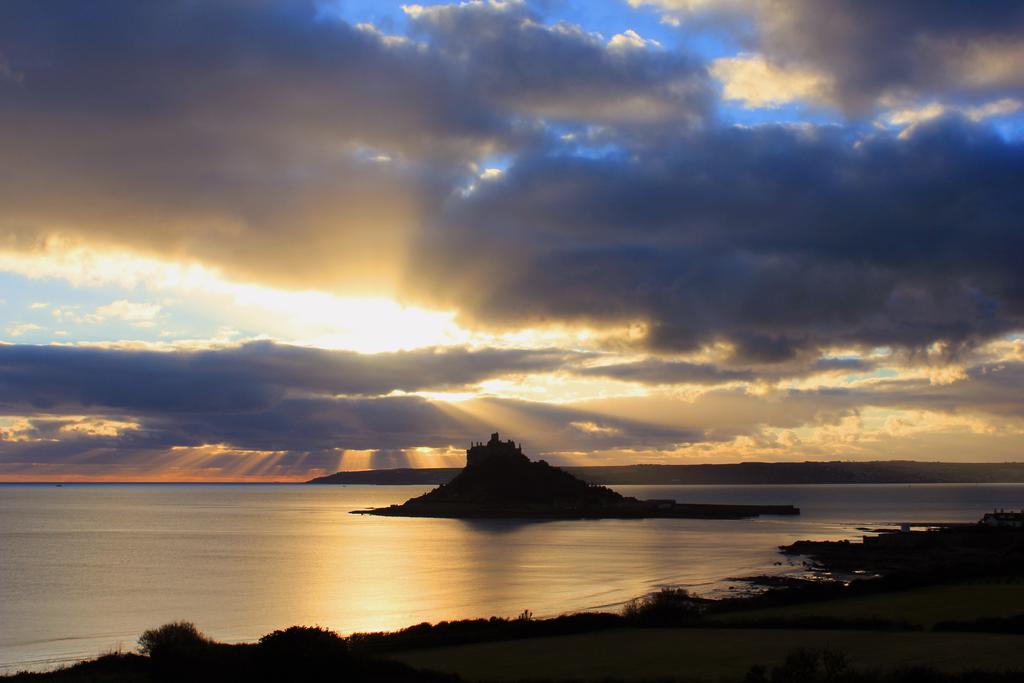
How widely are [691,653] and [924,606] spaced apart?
21086mm

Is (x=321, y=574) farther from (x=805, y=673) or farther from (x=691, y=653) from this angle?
(x=805, y=673)

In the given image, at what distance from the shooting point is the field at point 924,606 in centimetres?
4628

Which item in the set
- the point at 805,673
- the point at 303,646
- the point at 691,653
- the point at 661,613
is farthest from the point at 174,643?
the point at 661,613

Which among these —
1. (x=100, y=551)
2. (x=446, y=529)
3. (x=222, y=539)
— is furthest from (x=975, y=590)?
(x=446, y=529)

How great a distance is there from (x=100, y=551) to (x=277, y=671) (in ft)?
323

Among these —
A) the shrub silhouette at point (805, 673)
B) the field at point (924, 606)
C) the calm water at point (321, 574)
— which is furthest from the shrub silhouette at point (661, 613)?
the shrub silhouette at point (805, 673)

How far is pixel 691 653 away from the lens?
118 ft

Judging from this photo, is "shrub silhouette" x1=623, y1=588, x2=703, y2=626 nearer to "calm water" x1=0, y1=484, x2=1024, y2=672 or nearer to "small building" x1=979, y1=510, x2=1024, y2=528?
"calm water" x1=0, y1=484, x2=1024, y2=672

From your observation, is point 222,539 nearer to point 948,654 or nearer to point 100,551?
point 100,551

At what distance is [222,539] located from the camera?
140625 millimetres

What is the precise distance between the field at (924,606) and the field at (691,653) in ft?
21.3

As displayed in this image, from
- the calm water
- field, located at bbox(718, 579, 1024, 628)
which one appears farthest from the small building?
field, located at bbox(718, 579, 1024, 628)

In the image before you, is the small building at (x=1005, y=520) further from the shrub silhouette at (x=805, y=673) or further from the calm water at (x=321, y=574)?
the shrub silhouette at (x=805, y=673)

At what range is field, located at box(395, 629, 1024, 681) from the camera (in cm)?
3128
